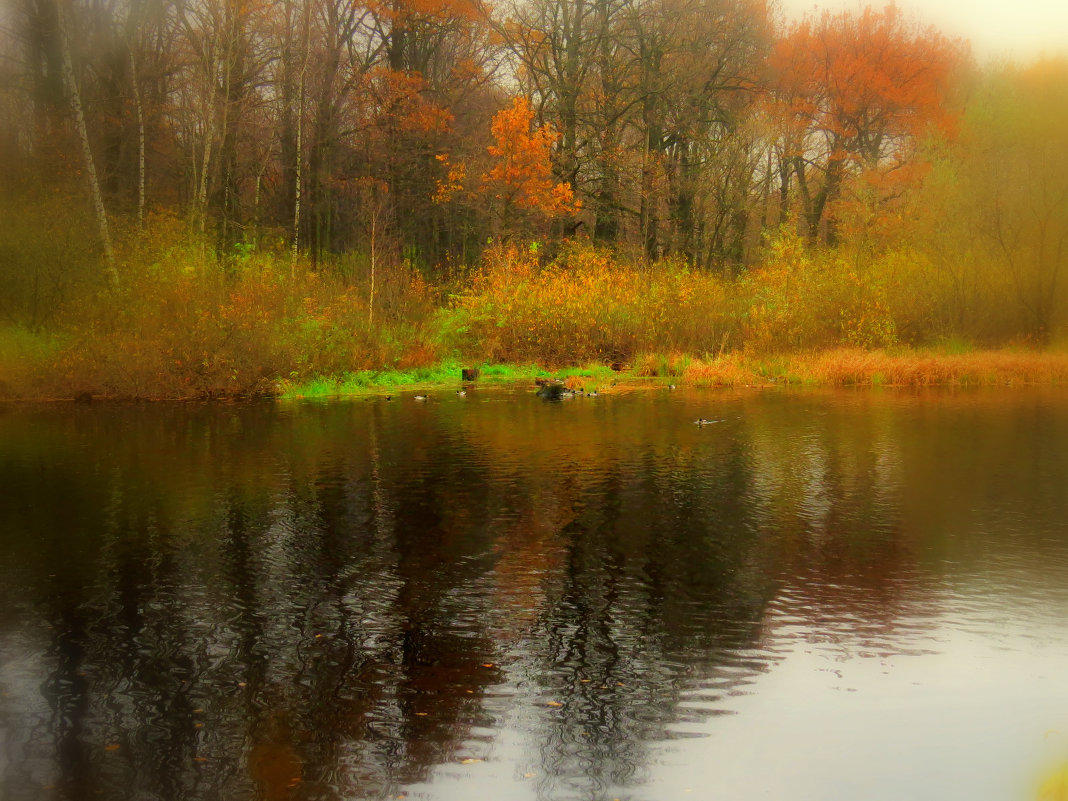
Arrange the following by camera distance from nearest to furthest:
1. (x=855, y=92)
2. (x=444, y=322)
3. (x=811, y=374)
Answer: (x=811, y=374) < (x=444, y=322) < (x=855, y=92)

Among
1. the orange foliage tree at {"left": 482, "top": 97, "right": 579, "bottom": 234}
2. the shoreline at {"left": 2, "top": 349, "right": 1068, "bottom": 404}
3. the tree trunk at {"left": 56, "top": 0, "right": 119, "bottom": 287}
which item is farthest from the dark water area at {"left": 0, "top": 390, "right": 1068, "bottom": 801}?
the orange foliage tree at {"left": 482, "top": 97, "right": 579, "bottom": 234}

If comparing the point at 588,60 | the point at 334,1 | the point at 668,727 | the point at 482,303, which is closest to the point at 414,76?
the point at 334,1

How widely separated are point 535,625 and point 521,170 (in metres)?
30.8

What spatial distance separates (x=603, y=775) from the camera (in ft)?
16.0

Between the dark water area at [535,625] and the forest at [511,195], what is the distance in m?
11.4

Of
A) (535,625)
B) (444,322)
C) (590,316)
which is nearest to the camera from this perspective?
(535,625)

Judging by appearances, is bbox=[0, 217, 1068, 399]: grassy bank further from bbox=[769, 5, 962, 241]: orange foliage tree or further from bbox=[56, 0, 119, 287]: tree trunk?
bbox=[769, 5, 962, 241]: orange foliage tree

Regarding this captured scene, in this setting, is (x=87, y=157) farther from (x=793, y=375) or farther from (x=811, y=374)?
(x=811, y=374)

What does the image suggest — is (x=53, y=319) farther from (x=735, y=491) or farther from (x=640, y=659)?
(x=640, y=659)

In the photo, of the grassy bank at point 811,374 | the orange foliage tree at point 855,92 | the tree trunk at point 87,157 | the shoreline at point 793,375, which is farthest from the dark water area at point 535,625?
the orange foliage tree at point 855,92

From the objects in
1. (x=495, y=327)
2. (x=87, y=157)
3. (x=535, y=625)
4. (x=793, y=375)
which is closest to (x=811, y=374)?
(x=793, y=375)

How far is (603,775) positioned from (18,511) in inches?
357

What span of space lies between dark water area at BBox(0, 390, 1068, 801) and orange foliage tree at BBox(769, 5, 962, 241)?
30496 millimetres

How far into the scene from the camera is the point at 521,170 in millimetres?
36250
